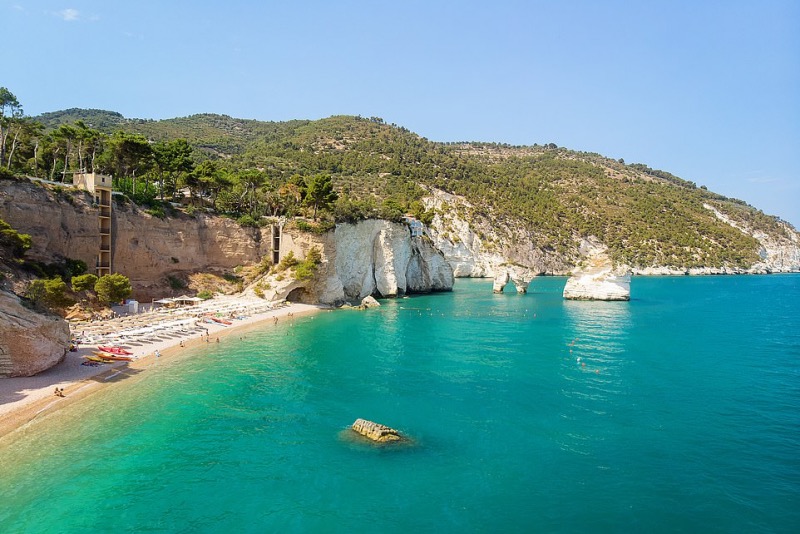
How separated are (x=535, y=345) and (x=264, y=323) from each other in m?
23.6

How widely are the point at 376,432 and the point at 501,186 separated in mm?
117290

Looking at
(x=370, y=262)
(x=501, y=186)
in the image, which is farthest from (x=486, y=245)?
(x=370, y=262)

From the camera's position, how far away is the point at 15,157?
4356cm

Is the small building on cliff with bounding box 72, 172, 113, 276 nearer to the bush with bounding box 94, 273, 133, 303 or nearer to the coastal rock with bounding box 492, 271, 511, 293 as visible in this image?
the bush with bounding box 94, 273, 133, 303

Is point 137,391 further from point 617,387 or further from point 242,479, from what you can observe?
point 617,387

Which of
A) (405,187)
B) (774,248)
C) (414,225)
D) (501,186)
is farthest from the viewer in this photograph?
(774,248)

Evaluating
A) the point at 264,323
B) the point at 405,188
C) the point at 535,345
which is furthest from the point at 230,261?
the point at 405,188

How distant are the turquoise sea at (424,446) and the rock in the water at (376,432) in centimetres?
70

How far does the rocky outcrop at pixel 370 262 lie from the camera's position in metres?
50.8

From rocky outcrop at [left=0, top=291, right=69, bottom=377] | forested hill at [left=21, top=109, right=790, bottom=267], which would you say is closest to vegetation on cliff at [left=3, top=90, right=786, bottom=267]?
forested hill at [left=21, top=109, right=790, bottom=267]

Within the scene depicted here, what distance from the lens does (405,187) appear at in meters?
101

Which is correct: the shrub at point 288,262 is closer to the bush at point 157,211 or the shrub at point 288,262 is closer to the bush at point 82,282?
the bush at point 157,211

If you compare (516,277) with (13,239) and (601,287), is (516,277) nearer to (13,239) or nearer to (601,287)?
(601,287)

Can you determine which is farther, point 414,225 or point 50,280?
point 414,225
